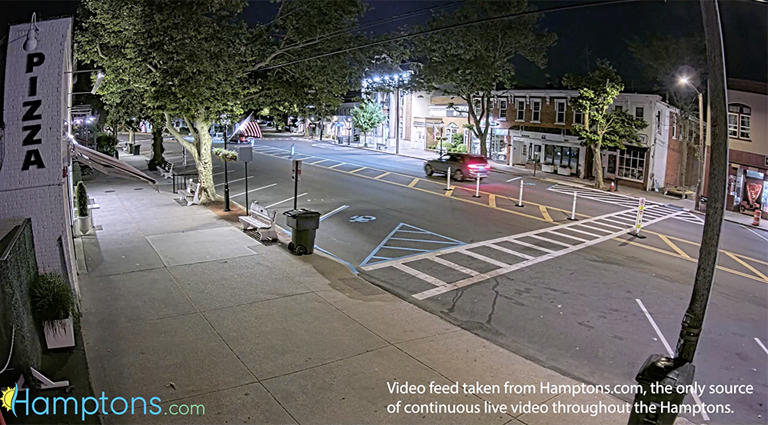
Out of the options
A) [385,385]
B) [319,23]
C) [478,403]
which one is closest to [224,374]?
[385,385]

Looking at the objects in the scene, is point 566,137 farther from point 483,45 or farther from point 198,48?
point 198,48

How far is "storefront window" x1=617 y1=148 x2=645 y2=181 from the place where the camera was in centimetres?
3516

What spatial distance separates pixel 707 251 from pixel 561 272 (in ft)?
30.9

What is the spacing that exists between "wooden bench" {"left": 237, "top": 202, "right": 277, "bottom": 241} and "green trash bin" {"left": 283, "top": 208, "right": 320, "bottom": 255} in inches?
55.4

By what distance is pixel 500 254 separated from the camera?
632 inches

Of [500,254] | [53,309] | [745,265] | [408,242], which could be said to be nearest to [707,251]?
[53,309]

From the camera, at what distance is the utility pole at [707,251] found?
15.8 feet

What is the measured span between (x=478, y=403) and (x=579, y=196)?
2401cm

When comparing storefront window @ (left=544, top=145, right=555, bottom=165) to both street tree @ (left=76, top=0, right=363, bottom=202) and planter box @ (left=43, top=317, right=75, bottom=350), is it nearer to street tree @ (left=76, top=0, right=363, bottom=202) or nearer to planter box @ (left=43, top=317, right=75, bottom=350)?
street tree @ (left=76, top=0, right=363, bottom=202)

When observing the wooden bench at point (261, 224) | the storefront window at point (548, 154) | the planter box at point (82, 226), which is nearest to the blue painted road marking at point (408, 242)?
the wooden bench at point (261, 224)

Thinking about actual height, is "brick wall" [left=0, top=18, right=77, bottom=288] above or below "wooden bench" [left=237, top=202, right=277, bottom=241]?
above

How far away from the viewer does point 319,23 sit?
21.9 m

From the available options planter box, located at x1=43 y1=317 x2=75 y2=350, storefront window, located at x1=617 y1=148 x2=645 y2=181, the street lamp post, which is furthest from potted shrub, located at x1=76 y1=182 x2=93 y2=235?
storefront window, located at x1=617 y1=148 x2=645 y2=181

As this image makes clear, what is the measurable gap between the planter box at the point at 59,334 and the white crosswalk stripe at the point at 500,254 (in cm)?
683
